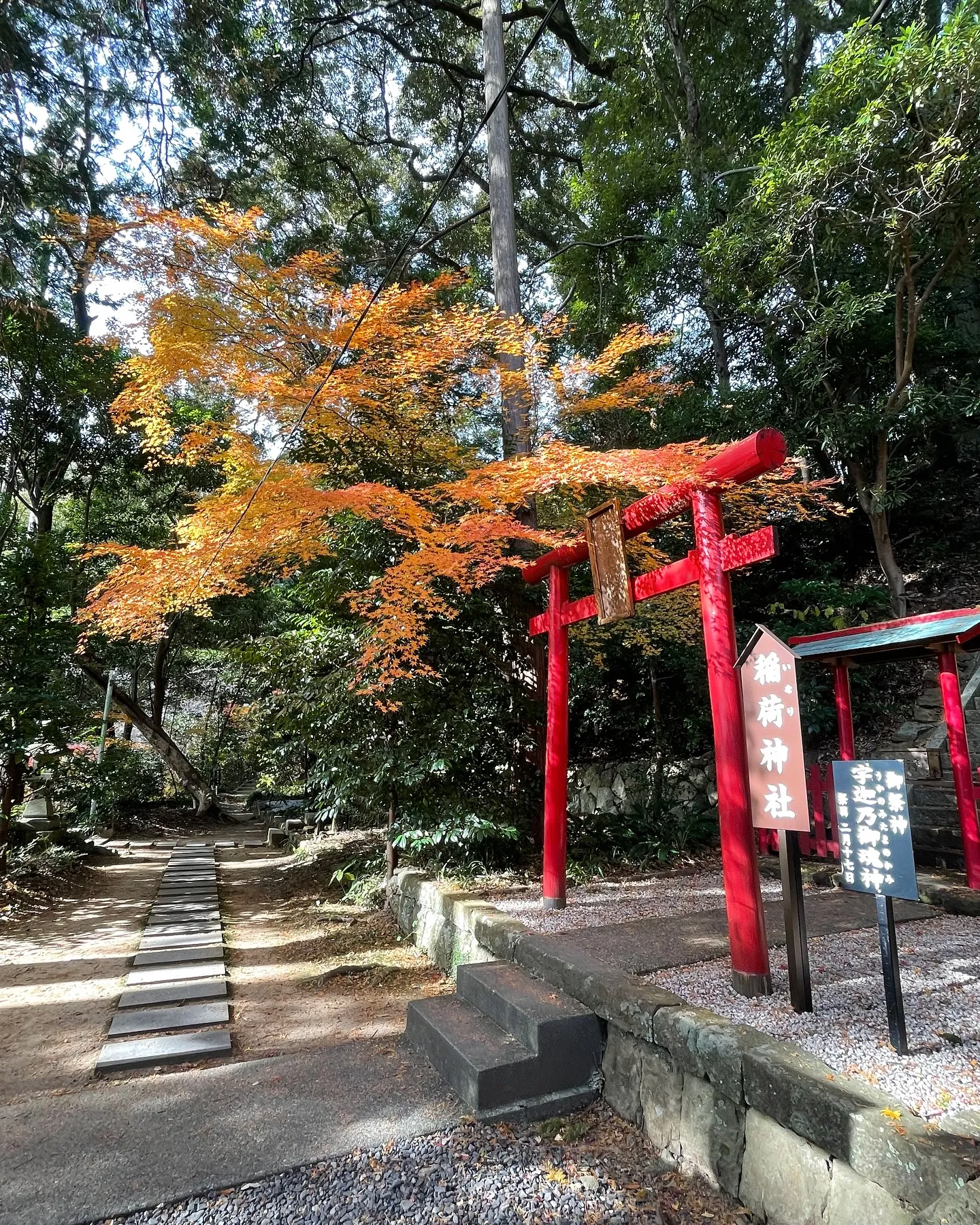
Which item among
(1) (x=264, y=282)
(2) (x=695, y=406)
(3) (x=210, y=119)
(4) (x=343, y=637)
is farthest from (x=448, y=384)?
(3) (x=210, y=119)

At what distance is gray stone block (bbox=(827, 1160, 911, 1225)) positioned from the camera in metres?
1.88

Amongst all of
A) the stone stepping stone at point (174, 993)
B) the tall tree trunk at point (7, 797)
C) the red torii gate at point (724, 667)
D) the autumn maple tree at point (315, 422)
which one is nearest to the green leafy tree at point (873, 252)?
the autumn maple tree at point (315, 422)

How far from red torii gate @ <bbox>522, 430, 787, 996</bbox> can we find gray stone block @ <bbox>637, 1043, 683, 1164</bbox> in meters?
0.61

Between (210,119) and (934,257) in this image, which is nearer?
(934,257)

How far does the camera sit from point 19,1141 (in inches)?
108

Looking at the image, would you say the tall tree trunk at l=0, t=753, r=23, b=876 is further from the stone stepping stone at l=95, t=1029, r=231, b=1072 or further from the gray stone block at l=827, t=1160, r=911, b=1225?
the gray stone block at l=827, t=1160, r=911, b=1225

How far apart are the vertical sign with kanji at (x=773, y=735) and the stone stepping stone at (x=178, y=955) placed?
515 cm

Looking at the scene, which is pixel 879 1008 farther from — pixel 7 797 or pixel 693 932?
pixel 7 797

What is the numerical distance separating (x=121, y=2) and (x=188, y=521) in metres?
7.78

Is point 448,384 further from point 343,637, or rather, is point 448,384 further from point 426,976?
point 426,976

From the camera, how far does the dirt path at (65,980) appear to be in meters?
3.80

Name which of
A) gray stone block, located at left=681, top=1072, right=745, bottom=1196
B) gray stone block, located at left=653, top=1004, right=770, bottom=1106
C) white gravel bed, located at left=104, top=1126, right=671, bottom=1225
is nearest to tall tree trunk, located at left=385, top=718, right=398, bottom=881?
white gravel bed, located at left=104, top=1126, right=671, bottom=1225

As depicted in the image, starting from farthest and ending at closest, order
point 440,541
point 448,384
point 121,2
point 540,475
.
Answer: point 121,2 < point 448,384 < point 440,541 < point 540,475

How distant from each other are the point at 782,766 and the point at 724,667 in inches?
29.6
